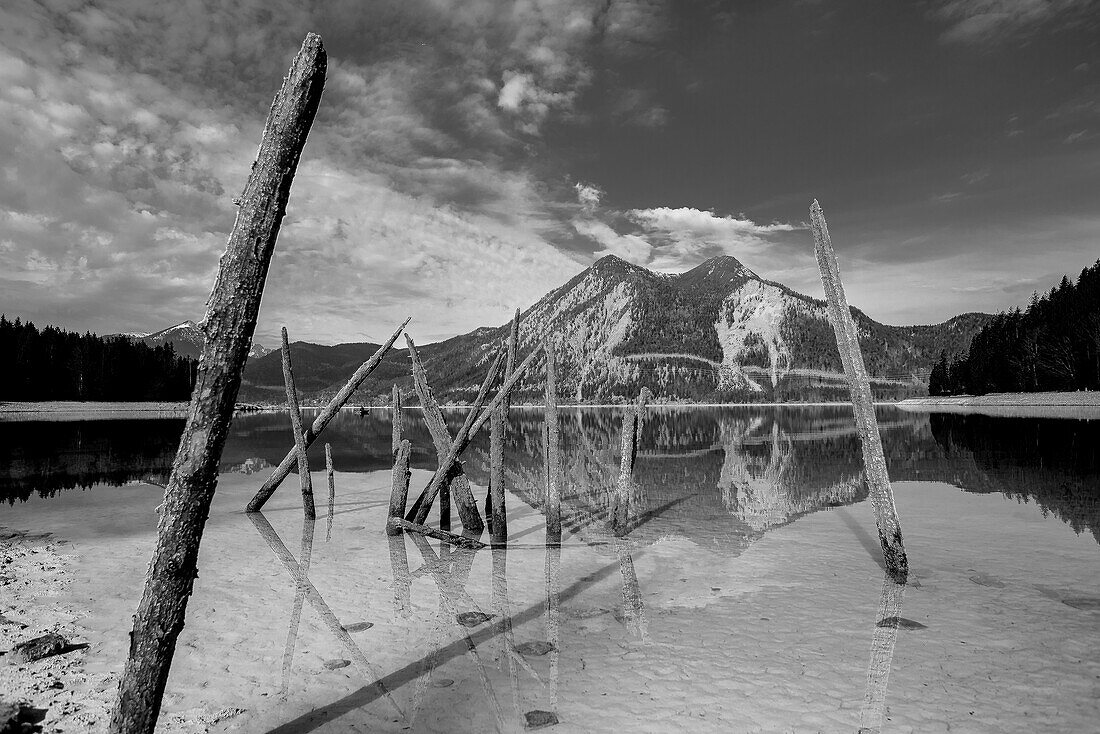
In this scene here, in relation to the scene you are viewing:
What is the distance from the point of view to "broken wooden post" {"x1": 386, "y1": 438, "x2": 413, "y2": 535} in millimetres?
16125

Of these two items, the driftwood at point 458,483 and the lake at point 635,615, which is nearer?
the lake at point 635,615

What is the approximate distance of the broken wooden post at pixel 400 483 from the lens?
16.1m

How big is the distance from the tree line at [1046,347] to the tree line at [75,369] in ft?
557

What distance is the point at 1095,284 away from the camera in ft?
307

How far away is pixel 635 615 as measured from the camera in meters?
10.2

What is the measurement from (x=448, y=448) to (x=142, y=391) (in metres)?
146

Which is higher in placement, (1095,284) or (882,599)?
(1095,284)

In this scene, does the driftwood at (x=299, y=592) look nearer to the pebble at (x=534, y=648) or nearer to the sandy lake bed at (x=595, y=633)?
the sandy lake bed at (x=595, y=633)

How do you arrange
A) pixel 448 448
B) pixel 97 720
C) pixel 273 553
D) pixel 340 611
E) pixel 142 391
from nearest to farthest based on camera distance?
pixel 97 720 < pixel 340 611 < pixel 273 553 < pixel 448 448 < pixel 142 391

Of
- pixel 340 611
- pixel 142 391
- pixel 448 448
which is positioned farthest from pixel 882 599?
pixel 142 391

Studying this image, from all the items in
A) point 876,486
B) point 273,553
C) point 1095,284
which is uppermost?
point 1095,284

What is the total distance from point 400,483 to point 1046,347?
370 ft

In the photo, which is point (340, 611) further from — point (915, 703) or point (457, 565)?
point (915, 703)

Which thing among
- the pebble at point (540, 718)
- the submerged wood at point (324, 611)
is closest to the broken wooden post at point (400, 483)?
the submerged wood at point (324, 611)
